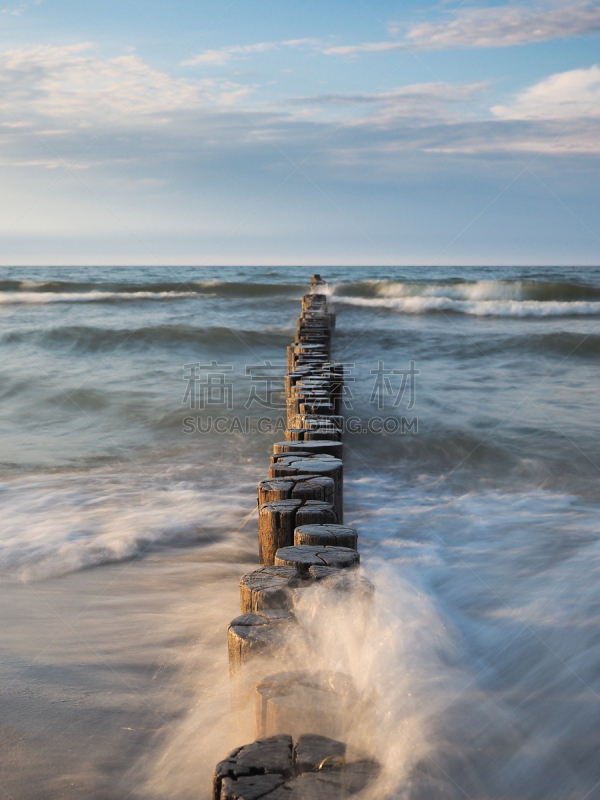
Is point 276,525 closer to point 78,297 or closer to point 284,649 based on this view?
point 284,649

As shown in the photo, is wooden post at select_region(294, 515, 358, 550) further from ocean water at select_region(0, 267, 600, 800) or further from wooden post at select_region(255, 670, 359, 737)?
wooden post at select_region(255, 670, 359, 737)

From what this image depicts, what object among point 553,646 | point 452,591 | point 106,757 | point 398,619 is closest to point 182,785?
point 106,757

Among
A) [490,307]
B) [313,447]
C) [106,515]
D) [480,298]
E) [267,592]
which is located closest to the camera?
[267,592]

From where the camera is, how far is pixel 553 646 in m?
3.16

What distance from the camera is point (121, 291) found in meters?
30.0

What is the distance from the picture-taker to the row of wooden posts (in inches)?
59.8

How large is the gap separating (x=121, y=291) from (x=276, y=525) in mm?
28525

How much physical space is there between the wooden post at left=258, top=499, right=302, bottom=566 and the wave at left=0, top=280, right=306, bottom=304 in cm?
2470

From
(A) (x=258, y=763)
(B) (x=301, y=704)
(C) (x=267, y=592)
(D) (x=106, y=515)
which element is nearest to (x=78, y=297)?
(D) (x=106, y=515)

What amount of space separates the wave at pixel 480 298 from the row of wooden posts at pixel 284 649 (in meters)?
19.9

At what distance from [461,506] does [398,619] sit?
10.1ft

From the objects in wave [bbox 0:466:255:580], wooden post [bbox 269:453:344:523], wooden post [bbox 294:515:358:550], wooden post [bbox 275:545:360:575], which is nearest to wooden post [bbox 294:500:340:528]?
wooden post [bbox 294:515:358:550]

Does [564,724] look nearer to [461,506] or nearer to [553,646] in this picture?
[553,646]

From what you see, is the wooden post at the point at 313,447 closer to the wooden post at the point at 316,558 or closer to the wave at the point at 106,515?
the wave at the point at 106,515
